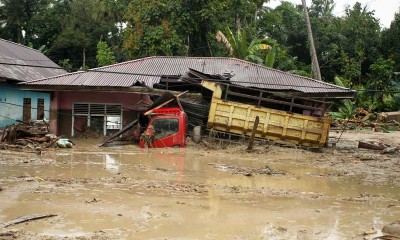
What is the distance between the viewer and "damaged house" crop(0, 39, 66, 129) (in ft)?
78.0

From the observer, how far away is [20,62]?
27.9 meters

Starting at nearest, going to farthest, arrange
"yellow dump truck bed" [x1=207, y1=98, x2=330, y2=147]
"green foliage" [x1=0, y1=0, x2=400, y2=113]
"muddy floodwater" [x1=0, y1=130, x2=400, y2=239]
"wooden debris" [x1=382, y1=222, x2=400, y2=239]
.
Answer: "wooden debris" [x1=382, y1=222, x2=400, y2=239]
"muddy floodwater" [x1=0, y1=130, x2=400, y2=239]
"yellow dump truck bed" [x1=207, y1=98, x2=330, y2=147]
"green foliage" [x1=0, y1=0, x2=400, y2=113]

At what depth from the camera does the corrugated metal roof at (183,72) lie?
66.9ft

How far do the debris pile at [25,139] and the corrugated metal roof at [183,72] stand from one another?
271cm

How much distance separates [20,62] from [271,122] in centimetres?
1717

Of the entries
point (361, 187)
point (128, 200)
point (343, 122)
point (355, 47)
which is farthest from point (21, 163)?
point (355, 47)

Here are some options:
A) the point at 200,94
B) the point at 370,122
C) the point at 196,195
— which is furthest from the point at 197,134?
the point at 370,122

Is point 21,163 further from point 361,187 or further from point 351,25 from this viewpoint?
point 351,25

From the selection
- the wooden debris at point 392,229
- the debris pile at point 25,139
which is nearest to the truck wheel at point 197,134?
the debris pile at point 25,139

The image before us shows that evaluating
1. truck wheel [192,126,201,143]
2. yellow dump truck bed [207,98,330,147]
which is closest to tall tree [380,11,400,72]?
yellow dump truck bed [207,98,330,147]

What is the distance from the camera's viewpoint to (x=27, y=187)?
32.8ft

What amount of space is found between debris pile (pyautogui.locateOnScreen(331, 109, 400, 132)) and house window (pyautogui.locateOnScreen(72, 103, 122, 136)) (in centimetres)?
1451

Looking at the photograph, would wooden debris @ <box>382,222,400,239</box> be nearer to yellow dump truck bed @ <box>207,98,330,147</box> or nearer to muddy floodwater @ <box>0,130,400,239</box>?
muddy floodwater @ <box>0,130,400,239</box>

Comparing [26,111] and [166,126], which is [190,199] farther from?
[26,111]
